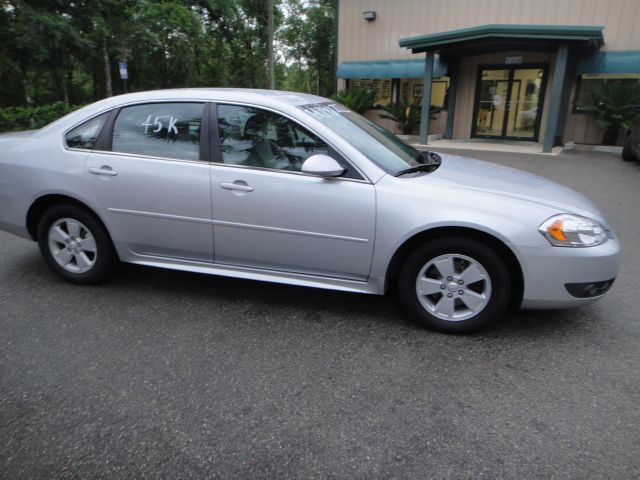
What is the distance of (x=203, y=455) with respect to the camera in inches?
83.5

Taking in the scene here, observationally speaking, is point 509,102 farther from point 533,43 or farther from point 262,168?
point 262,168

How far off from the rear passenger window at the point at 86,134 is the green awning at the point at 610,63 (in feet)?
47.3

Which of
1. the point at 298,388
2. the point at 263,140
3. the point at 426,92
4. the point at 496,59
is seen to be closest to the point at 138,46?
the point at 426,92

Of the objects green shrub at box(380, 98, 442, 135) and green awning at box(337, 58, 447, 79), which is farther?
green shrub at box(380, 98, 442, 135)

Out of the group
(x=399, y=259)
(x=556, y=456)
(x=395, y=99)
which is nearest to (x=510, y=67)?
(x=395, y=99)

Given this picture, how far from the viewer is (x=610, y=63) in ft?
44.1

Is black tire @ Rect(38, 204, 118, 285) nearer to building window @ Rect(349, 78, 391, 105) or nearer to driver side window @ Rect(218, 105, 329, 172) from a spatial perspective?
driver side window @ Rect(218, 105, 329, 172)

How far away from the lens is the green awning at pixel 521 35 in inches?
471

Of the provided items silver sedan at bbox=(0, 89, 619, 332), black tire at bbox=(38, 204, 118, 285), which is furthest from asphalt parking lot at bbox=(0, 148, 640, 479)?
silver sedan at bbox=(0, 89, 619, 332)

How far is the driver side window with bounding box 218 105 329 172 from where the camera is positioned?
10.8 ft

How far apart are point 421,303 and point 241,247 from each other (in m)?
1.33

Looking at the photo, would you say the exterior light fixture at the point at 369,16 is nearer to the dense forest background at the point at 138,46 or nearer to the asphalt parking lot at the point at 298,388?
the dense forest background at the point at 138,46

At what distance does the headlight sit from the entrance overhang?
1124cm

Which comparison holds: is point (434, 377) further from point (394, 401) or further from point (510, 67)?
point (510, 67)
